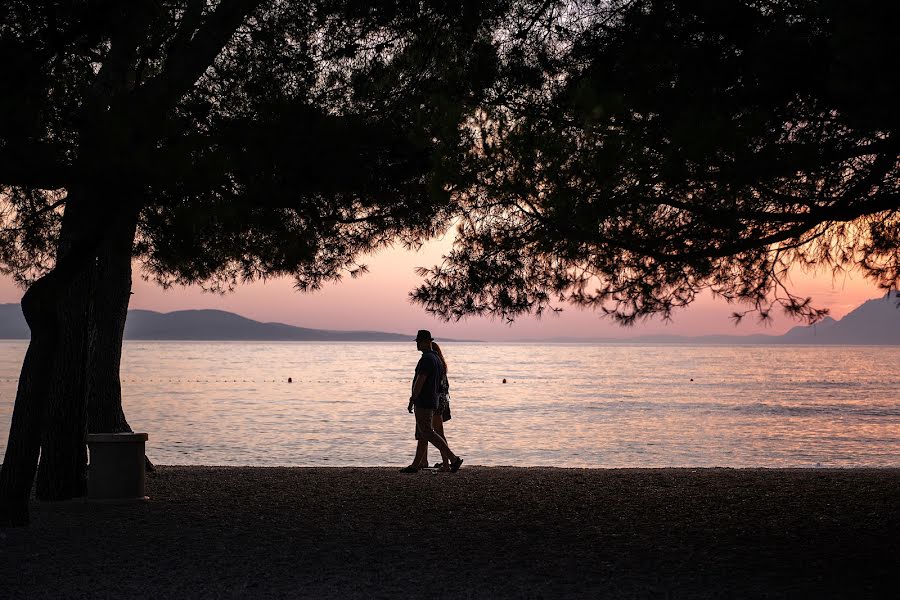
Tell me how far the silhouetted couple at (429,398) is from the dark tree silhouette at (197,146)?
5.10ft

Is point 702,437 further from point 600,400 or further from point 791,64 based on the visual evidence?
point 791,64

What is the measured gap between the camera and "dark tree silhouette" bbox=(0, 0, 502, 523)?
7.48m

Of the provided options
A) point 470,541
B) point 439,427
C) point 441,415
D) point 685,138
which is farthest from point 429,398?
→ point 685,138

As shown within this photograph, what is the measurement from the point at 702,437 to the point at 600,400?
18993 millimetres

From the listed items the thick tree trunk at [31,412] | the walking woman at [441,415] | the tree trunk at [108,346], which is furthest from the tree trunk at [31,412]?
the walking woman at [441,415]

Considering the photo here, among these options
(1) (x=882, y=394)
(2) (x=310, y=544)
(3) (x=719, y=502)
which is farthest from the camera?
(1) (x=882, y=394)

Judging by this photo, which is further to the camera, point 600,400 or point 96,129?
point 600,400

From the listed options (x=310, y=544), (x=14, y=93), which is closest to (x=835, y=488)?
(x=310, y=544)

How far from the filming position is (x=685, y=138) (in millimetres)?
5984

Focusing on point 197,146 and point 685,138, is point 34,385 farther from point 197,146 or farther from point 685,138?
point 685,138

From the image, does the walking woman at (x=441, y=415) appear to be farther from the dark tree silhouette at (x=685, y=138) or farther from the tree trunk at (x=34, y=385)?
the tree trunk at (x=34, y=385)

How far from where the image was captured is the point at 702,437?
28.0 metres

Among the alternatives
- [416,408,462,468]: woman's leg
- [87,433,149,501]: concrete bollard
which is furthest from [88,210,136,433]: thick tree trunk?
[416,408,462,468]: woman's leg

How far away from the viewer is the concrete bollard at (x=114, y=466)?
9.16m
